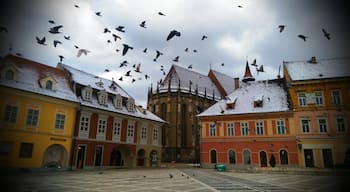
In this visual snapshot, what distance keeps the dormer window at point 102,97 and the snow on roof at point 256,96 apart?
12780 mm

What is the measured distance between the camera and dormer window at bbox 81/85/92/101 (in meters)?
26.0

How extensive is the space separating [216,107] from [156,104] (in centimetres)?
1979

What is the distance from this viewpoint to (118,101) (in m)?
29.6

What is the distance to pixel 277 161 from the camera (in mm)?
27938

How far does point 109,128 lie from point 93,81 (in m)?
6.17

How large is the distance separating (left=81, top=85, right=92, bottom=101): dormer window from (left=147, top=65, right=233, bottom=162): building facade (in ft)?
79.5

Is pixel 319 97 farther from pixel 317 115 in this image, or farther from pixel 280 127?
pixel 280 127

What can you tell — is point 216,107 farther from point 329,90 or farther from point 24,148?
point 24,148

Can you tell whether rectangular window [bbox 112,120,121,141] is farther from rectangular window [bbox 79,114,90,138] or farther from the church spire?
the church spire

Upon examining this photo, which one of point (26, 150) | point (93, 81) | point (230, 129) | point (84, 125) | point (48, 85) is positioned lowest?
point (26, 150)

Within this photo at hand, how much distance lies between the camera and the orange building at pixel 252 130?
28.2 m

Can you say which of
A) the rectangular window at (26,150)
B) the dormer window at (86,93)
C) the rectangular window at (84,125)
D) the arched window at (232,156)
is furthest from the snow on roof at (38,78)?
the arched window at (232,156)

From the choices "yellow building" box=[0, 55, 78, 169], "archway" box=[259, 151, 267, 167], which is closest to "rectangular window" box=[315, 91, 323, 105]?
"archway" box=[259, 151, 267, 167]

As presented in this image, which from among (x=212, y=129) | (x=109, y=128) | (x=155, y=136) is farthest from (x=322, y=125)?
(x=109, y=128)
